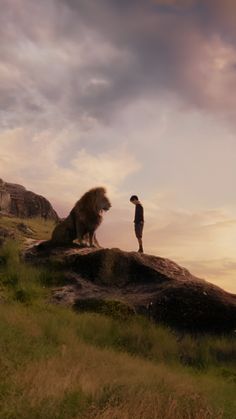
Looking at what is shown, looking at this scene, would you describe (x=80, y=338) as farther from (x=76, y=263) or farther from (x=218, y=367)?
(x=76, y=263)

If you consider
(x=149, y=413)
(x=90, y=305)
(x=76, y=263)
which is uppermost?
(x=76, y=263)

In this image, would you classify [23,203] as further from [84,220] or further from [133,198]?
→ [84,220]

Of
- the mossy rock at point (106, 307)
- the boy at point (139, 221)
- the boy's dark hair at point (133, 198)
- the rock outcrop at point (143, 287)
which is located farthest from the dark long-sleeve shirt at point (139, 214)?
the mossy rock at point (106, 307)

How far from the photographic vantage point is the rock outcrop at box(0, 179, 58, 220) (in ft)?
128

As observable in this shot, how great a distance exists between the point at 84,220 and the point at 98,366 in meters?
10.6

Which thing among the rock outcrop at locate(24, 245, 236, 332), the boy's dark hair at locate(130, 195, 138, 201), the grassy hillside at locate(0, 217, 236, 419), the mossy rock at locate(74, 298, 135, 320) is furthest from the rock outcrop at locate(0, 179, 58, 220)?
the mossy rock at locate(74, 298, 135, 320)

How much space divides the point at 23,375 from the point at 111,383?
1335 millimetres

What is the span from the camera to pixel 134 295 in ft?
54.3

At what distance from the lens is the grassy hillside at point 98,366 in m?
6.84

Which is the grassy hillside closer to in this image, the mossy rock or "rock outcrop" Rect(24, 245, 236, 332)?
the mossy rock

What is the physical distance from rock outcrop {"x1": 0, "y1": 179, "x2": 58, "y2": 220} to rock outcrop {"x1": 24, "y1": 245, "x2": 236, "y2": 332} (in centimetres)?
1983

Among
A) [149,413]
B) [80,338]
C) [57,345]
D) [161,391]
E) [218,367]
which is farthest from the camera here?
[218,367]

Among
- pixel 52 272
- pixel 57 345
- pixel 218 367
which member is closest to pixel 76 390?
pixel 57 345

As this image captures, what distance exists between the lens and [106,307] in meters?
15.4
